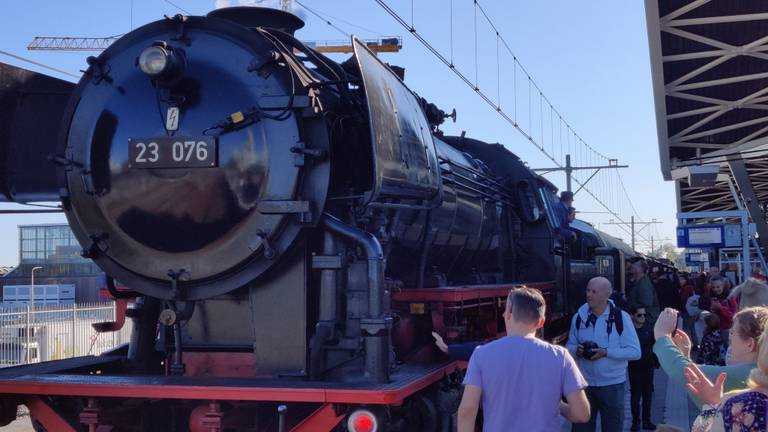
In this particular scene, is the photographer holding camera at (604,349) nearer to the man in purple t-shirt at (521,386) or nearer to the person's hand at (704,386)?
the man in purple t-shirt at (521,386)

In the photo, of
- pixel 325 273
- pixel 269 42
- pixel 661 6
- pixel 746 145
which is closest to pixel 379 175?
pixel 325 273

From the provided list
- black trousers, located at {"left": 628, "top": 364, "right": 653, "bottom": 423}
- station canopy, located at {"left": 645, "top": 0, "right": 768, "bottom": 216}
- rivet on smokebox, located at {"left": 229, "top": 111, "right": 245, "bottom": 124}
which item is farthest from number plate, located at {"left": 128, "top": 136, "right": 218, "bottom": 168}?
station canopy, located at {"left": 645, "top": 0, "right": 768, "bottom": 216}

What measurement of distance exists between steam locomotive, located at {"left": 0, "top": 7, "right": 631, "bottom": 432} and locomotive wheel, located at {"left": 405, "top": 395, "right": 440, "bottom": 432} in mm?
16

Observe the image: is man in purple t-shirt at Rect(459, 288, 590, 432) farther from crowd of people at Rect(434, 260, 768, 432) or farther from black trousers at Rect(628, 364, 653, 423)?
black trousers at Rect(628, 364, 653, 423)

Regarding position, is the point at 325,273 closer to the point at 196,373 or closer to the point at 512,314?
the point at 196,373

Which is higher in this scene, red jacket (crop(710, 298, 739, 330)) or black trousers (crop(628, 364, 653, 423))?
red jacket (crop(710, 298, 739, 330))

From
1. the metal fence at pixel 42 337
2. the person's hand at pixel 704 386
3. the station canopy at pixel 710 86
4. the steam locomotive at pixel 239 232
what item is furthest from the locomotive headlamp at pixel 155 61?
the station canopy at pixel 710 86

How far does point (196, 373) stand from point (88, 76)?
2.26 meters

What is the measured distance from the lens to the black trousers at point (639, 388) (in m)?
8.41

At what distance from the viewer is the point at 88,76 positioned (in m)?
5.74

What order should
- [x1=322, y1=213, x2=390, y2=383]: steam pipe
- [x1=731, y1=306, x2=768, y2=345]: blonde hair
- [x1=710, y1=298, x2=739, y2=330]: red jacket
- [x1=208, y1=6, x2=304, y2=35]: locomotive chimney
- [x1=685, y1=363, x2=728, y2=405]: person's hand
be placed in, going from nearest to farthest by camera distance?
[x1=685, y1=363, x2=728, y2=405]: person's hand → [x1=731, y1=306, x2=768, y2=345]: blonde hair → [x1=322, y1=213, x2=390, y2=383]: steam pipe → [x1=208, y1=6, x2=304, y2=35]: locomotive chimney → [x1=710, y1=298, x2=739, y2=330]: red jacket

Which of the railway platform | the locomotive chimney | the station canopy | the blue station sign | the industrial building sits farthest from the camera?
the industrial building

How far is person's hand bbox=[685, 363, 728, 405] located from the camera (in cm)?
336

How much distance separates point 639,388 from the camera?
27.9 feet
